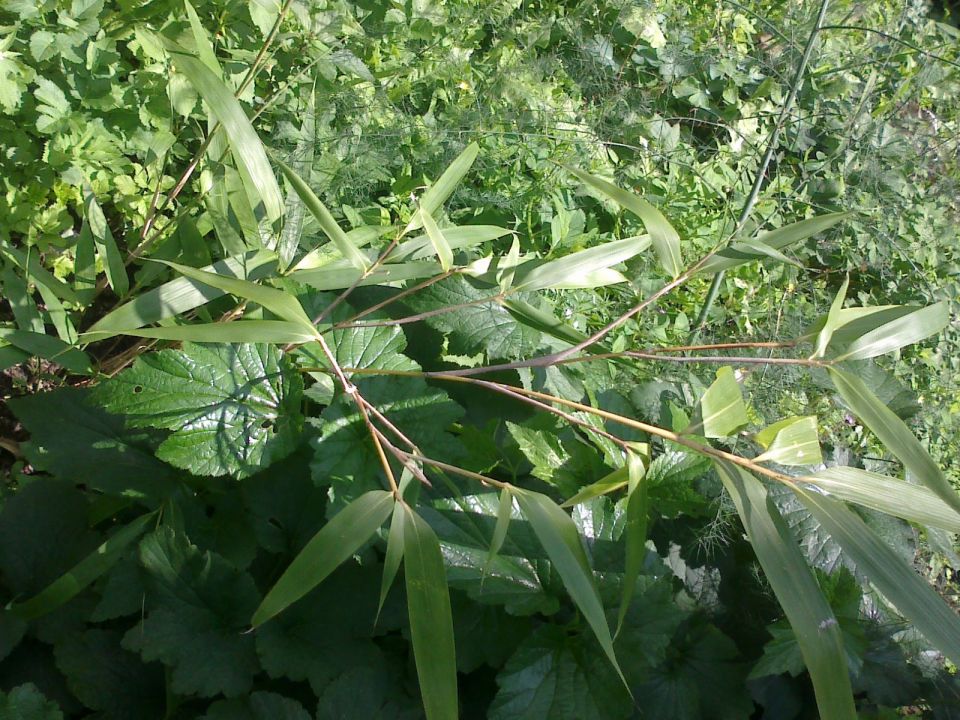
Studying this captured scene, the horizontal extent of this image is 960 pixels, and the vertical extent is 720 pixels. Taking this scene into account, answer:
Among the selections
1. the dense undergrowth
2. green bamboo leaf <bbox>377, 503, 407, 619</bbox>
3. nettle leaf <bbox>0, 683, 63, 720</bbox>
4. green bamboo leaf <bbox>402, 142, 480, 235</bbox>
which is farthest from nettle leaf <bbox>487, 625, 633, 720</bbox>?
green bamboo leaf <bbox>402, 142, 480, 235</bbox>

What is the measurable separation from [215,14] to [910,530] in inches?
80.1

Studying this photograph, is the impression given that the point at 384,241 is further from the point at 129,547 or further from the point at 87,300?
the point at 129,547

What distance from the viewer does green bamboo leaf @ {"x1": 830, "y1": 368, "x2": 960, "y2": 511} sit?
877 mm

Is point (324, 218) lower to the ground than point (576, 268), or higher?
higher

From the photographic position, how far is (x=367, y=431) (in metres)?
1.23

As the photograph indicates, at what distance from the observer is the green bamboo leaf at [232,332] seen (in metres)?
0.93

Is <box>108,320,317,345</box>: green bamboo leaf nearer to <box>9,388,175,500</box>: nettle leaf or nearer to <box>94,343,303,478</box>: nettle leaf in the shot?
<box>94,343,303,478</box>: nettle leaf

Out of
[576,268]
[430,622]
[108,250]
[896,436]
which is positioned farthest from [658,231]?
[108,250]

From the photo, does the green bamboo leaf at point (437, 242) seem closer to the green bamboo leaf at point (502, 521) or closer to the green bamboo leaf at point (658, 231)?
the green bamboo leaf at point (658, 231)

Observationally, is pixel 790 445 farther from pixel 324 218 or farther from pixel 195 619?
pixel 195 619

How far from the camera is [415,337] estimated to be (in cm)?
160

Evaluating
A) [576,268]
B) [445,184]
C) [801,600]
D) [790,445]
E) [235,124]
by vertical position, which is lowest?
[801,600]

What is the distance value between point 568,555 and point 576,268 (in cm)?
49

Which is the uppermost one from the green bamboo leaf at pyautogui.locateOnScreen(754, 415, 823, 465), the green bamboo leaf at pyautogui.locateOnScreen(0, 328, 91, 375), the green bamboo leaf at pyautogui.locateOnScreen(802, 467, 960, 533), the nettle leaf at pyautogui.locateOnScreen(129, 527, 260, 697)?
the green bamboo leaf at pyautogui.locateOnScreen(0, 328, 91, 375)
